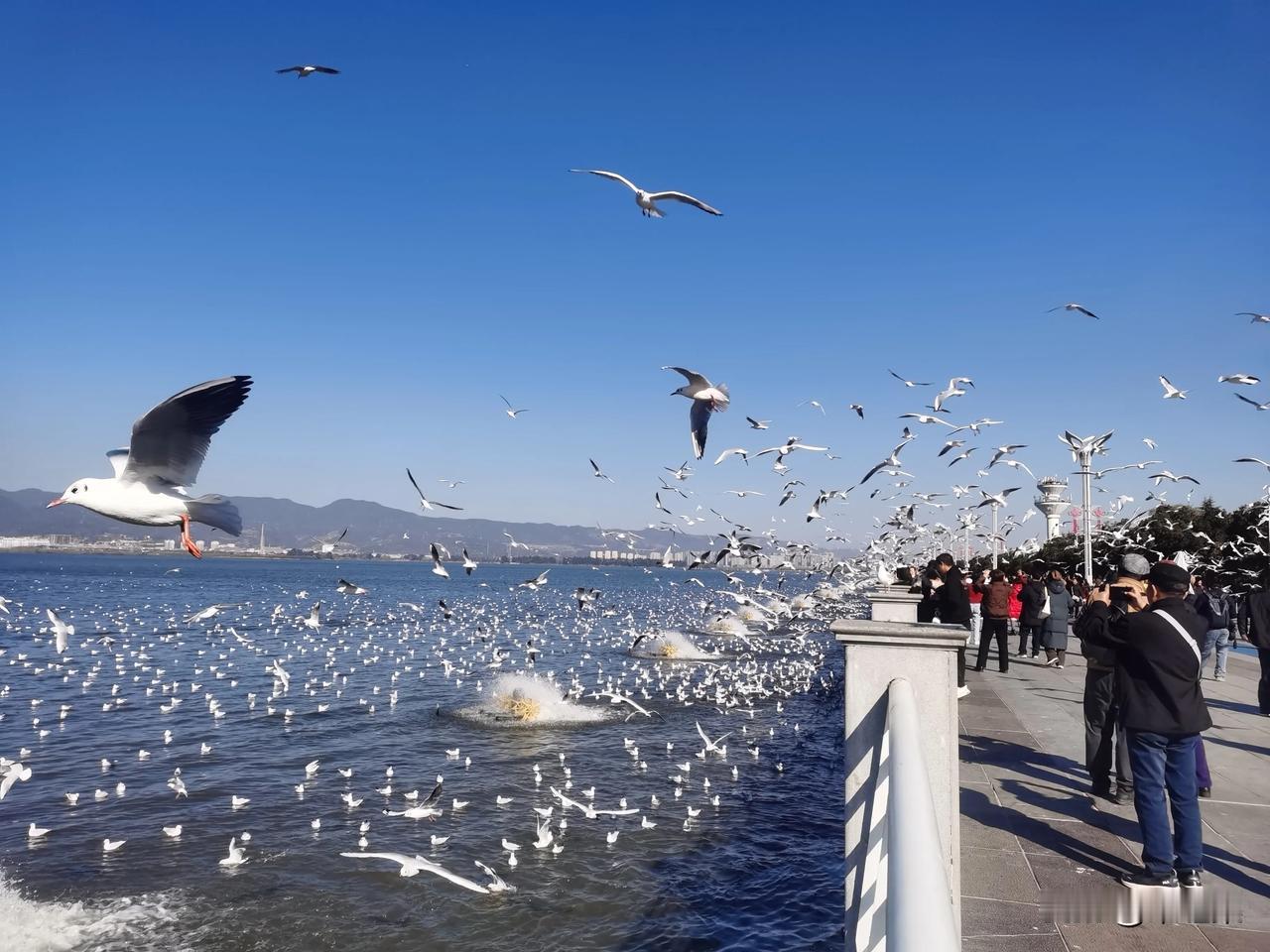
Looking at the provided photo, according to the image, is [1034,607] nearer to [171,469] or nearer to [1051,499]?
[171,469]

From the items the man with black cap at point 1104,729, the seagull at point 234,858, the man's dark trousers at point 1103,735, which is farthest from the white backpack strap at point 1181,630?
the seagull at point 234,858

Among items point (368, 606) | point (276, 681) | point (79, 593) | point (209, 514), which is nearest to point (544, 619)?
point (368, 606)

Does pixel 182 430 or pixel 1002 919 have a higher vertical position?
pixel 182 430

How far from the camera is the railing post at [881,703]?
3.40 meters

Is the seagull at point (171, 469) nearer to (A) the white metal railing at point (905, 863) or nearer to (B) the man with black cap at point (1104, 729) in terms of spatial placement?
(A) the white metal railing at point (905, 863)

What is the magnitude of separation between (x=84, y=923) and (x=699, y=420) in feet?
28.1

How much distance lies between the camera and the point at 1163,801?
544 centimetres

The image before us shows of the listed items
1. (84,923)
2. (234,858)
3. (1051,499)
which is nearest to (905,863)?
(84,923)

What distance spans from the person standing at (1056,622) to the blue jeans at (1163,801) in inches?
447

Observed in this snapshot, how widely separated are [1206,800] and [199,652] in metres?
30.6

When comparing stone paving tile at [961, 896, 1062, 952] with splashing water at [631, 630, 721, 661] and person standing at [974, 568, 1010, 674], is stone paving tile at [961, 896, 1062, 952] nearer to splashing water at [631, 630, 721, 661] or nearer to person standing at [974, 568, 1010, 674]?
person standing at [974, 568, 1010, 674]

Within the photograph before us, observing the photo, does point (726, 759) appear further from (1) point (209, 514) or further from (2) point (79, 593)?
(2) point (79, 593)

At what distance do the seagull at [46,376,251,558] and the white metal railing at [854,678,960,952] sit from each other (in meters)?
4.58

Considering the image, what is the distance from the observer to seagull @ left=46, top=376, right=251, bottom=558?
5531 mm
